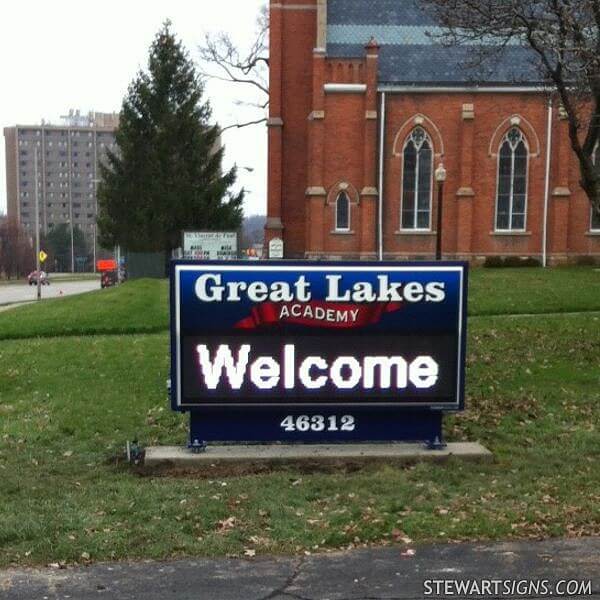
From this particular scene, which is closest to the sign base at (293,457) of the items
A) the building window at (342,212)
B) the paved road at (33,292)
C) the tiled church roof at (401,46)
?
the building window at (342,212)

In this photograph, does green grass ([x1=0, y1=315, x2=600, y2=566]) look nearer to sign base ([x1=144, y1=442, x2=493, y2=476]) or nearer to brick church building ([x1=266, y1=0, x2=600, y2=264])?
sign base ([x1=144, y1=442, x2=493, y2=476])

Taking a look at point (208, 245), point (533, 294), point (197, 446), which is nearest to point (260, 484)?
point (197, 446)

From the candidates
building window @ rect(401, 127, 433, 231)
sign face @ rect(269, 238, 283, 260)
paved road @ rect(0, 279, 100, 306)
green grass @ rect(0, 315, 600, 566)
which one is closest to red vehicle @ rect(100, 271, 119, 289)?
paved road @ rect(0, 279, 100, 306)

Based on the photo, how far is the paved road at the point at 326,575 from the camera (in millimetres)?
4281

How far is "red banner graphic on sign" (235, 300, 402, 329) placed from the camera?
701cm

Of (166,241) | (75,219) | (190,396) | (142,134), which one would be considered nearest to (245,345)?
(190,396)

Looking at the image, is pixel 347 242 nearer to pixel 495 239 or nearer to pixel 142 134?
pixel 495 239

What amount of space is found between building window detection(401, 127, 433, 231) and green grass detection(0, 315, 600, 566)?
88.6ft

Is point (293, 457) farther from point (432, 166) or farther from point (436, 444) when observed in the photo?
point (432, 166)

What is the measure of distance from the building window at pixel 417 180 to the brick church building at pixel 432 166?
5cm

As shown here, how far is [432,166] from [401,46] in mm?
6814

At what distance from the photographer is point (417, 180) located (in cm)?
3734

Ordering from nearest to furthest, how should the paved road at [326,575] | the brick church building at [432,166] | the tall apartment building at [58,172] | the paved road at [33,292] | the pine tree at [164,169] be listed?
the paved road at [326,575], the brick church building at [432,166], the pine tree at [164,169], the paved road at [33,292], the tall apartment building at [58,172]

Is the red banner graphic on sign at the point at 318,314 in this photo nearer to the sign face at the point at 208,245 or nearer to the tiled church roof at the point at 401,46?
the sign face at the point at 208,245
